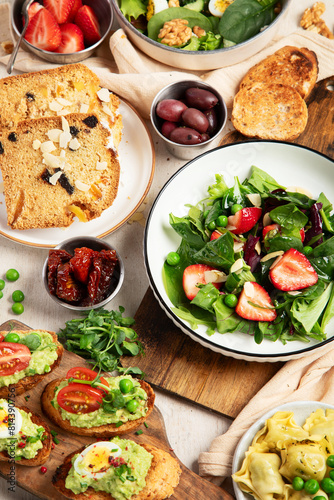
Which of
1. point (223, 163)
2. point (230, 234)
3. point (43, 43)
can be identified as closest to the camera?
point (230, 234)

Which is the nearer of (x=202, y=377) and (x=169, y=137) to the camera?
(x=202, y=377)

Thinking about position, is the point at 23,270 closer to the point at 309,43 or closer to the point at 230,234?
the point at 230,234

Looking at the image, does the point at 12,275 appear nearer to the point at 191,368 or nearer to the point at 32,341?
the point at 32,341

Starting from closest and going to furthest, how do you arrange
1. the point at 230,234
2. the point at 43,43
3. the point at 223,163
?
the point at 230,234 → the point at 223,163 → the point at 43,43

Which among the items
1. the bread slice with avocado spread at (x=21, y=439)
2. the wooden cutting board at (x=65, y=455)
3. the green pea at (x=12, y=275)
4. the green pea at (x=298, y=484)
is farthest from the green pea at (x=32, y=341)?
the green pea at (x=298, y=484)

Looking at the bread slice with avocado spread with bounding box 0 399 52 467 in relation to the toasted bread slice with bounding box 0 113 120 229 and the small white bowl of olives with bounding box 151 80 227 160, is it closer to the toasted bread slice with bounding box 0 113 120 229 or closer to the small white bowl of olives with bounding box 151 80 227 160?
the toasted bread slice with bounding box 0 113 120 229

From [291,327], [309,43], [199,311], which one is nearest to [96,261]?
[199,311]

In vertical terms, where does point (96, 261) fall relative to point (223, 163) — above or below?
below
